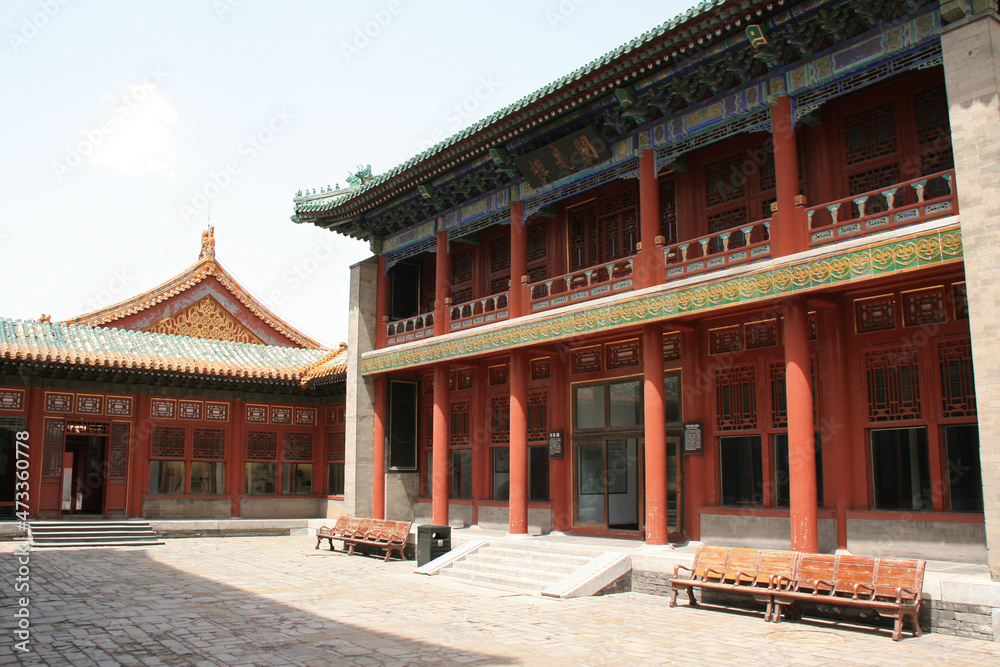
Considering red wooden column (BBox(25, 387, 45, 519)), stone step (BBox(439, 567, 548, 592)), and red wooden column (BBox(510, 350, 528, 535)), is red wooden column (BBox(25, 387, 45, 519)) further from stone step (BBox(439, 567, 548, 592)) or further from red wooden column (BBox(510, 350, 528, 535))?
red wooden column (BBox(510, 350, 528, 535))

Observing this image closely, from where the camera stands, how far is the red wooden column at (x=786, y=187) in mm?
10109

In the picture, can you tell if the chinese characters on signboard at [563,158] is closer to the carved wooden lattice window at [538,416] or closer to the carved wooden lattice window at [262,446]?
the carved wooden lattice window at [538,416]

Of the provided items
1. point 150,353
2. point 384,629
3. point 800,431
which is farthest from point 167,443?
point 800,431

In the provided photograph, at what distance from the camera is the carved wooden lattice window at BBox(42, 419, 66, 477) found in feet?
58.7

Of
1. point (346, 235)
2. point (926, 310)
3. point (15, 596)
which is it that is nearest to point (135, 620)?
point (15, 596)

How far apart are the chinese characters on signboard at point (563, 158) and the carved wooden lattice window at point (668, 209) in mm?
1169

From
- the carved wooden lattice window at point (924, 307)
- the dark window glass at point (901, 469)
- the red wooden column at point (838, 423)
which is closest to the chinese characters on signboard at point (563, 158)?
the red wooden column at point (838, 423)

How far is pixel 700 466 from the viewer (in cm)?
1205

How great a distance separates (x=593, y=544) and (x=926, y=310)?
5.69m

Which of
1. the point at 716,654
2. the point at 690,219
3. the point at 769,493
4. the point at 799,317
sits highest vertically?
the point at 690,219

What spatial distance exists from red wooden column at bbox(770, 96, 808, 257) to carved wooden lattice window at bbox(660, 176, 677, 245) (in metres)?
2.62

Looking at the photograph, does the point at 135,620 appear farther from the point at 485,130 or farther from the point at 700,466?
the point at 485,130

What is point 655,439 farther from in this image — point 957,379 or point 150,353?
point 150,353

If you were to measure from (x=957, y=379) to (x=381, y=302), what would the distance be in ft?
37.2
